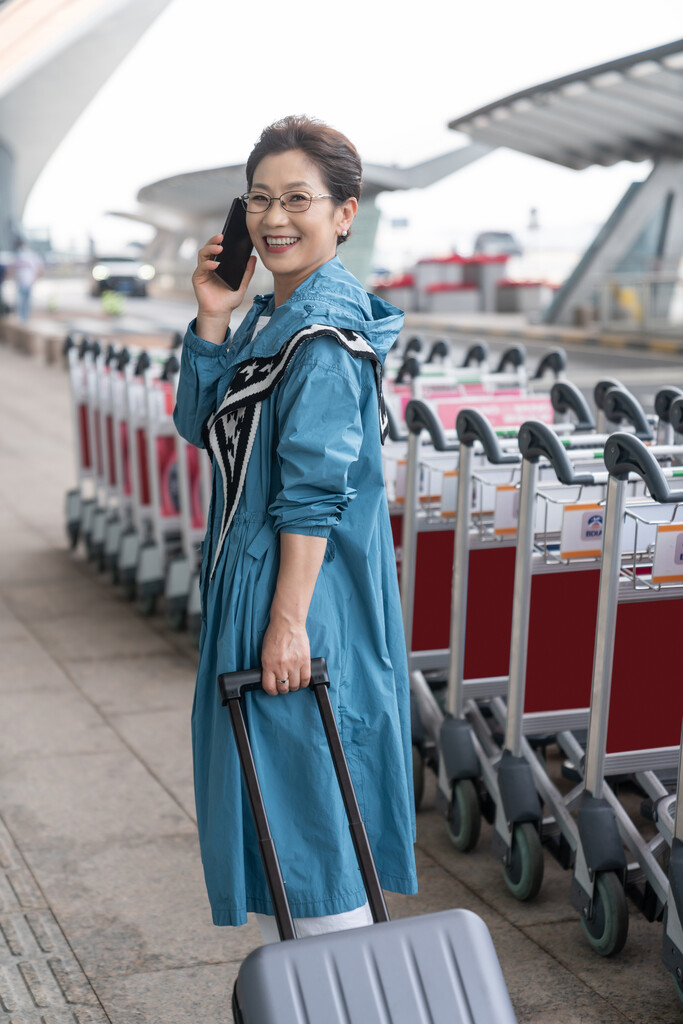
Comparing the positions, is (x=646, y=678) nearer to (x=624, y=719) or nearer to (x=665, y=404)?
(x=624, y=719)

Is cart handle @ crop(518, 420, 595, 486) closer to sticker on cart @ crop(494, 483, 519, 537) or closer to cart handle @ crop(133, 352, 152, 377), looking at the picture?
sticker on cart @ crop(494, 483, 519, 537)

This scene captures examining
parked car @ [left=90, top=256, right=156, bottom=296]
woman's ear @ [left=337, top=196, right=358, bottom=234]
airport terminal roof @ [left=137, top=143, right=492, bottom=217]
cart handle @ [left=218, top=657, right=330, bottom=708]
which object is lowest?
cart handle @ [left=218, top=657, right=330, bottom=708]

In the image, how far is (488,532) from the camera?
151 inches

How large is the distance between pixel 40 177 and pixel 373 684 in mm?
85732

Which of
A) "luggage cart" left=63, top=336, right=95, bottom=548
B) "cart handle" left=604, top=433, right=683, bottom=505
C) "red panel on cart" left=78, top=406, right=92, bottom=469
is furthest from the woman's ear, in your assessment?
"red panel on cart" left=78, top=406, right=92, bottom=469

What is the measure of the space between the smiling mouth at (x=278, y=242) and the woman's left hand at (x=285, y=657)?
693 mm

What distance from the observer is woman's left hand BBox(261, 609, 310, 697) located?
7.11 feet

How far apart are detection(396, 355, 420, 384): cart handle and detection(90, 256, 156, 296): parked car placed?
121 feet

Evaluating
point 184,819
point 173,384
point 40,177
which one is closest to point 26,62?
point 173,384

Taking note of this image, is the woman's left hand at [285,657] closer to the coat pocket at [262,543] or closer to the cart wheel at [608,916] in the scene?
the coat pocket at [262,543]

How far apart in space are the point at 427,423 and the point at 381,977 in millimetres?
2099

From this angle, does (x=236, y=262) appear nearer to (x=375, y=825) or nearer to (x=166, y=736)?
(x=375, y=825)

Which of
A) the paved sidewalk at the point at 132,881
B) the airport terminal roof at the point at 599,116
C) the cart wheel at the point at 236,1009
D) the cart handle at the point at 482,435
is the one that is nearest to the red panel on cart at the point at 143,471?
the paved sidewalk at the point at 132,881

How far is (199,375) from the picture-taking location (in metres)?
2.42
